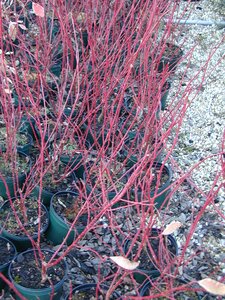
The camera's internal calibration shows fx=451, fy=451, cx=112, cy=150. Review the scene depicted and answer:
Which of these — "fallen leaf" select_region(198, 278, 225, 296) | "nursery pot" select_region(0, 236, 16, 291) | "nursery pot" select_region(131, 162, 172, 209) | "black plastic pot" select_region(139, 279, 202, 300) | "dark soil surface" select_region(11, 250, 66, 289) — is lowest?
"nursery pot" select_region(0, 236, 16, 291)

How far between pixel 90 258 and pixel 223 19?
358 cm

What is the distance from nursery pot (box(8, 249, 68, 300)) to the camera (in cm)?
194

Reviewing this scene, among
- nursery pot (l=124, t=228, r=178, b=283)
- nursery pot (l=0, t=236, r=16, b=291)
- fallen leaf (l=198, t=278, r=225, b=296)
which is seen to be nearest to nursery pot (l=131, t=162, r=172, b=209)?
nursery pot (l=124, t=228, r=178, b=283)

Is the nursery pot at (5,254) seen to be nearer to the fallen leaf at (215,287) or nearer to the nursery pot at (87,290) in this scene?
the nursery pot at (87,290)

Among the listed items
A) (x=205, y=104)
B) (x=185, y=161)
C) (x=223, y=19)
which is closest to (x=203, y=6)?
(x=223, y=19)

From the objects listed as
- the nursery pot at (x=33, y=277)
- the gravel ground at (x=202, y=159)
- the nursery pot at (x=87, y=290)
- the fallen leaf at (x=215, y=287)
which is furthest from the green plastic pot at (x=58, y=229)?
the fallen leaf at (x=215, y=287)

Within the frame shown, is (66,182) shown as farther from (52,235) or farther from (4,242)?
(4,242)

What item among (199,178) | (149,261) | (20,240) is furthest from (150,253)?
(199,178)

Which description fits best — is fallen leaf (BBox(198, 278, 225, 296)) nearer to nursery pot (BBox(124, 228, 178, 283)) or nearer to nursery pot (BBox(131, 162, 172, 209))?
nursery pot (BBox(124, 228, 178, 283))

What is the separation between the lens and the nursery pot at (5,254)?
2.07 m

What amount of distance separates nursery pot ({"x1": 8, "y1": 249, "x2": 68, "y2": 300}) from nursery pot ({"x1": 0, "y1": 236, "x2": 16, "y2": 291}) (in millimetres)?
43

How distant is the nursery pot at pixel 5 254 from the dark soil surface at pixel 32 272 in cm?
5

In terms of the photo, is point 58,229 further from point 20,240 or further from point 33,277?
point 33,277

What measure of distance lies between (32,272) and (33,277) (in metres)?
0.03
